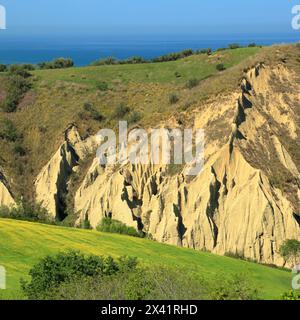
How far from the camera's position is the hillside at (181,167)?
51312 mm

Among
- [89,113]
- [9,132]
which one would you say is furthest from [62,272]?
[89,113]

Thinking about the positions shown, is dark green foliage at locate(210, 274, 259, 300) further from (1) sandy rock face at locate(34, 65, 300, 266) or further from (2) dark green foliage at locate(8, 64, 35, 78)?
(2) dark green foliage at locate(8, 64, 35, 78)

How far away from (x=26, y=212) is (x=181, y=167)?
1199 cm

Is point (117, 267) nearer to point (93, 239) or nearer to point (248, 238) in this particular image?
point (93, 239)

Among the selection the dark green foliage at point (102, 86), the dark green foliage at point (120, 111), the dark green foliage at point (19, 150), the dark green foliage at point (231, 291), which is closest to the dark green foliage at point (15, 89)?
the dark green foliage at point (19, 150)

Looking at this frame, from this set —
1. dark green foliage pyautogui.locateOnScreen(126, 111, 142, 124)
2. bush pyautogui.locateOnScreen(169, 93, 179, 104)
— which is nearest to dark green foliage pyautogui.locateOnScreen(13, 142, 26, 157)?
dark green foliage pyautogui.locateOnScreen(126, 111, 142, 124)

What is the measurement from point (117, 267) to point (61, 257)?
7.83 feet

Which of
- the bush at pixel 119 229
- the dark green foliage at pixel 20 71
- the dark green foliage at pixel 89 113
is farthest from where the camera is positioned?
the dark green foliage at pixel 20 71

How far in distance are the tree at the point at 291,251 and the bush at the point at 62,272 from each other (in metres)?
20.1

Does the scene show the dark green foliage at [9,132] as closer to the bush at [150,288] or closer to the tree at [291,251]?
the tree at [291,251]

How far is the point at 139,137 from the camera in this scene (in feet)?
196

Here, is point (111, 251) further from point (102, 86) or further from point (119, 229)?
point (102, 86)

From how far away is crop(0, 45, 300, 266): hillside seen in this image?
168ft
